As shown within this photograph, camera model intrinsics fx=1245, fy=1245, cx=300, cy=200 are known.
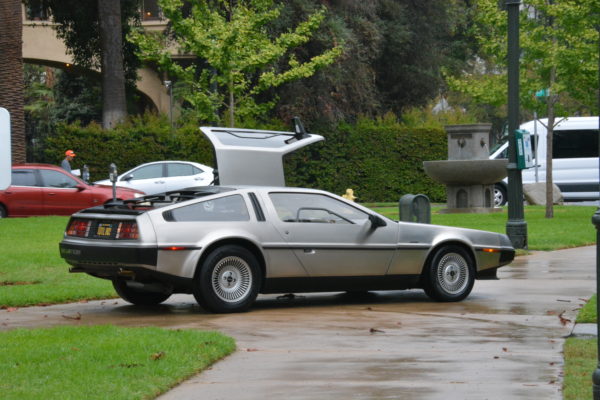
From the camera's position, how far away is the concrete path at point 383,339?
8.08m

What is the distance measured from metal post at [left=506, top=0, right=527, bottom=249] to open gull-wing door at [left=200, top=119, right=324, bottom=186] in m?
4.74

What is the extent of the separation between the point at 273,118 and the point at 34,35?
46.5 feet

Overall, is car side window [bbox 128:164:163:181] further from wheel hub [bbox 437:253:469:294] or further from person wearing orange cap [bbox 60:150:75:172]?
wheel hub [bbox 437:253:469:294]

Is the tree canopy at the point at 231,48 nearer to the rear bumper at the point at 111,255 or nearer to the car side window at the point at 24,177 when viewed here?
the car side window at the point at 24,177

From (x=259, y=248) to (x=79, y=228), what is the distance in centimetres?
185

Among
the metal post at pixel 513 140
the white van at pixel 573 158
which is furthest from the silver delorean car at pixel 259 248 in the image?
the white van at pixel 573 158

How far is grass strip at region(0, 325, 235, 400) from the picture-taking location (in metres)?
7.80

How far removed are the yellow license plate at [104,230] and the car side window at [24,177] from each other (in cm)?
1686

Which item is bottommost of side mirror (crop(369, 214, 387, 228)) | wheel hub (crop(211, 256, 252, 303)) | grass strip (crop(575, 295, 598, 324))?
grass strip (crop(575, 295, 598, 324))

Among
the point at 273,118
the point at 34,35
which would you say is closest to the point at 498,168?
the point at 273,118

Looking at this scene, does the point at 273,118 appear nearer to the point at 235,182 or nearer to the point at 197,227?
the point at 235,182

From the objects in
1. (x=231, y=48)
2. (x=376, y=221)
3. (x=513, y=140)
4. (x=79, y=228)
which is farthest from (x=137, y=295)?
(x=231, y=48)

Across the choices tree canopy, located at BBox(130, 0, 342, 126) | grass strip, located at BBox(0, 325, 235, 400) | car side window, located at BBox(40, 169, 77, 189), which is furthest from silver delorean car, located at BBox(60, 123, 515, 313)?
tree canopy, located at BBox(130, 0, 342, 126)

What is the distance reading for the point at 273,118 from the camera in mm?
39000
